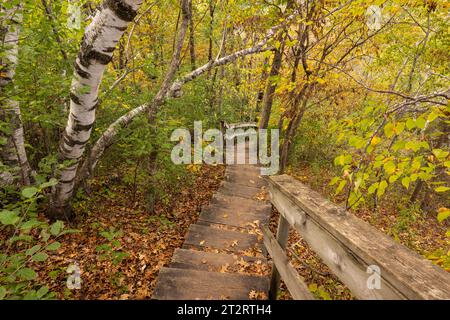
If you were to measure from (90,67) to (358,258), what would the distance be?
347 centimetres

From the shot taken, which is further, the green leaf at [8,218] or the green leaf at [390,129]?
the green leaf at [390,129]

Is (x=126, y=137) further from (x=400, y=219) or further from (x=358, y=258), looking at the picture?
(x=400, y=219)

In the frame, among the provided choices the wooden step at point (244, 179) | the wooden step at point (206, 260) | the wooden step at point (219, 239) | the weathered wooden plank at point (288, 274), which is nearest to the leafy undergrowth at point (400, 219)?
the wooden step at point (244, 179)

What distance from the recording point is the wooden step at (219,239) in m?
4.55

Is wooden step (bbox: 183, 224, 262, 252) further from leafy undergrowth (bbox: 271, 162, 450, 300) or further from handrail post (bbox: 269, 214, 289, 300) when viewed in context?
handrail post (bbox: 269, 214, 289, 300)

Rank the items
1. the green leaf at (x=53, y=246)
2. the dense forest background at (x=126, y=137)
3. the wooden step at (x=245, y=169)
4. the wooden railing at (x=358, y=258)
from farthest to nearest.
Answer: the wooden step at (x=245, y=169)
the dense forest background at (x=126, y=137)
the green leaf at (x=53, y=246)
the wooden railing at (x=358, y=258)

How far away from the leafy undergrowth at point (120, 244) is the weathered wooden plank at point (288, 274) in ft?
5.90

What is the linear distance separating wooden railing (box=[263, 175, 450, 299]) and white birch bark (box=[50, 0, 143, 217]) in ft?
8.63

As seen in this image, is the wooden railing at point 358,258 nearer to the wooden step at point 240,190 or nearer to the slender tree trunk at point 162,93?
the slender tree trunk at point 162,93

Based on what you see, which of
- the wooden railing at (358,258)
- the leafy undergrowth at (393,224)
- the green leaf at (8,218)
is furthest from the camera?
the leafy undergrowth at (393,224)

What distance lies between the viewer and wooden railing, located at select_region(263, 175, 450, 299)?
4.01 feet

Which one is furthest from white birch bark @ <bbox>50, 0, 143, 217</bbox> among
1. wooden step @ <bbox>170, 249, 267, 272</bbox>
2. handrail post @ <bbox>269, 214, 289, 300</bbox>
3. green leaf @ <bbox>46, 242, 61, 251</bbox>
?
handrail post @ <bbox>269, 214, 289, 300</bbox>

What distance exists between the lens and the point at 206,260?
393 cm
